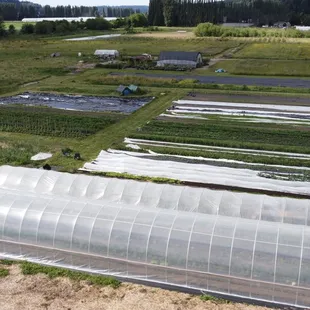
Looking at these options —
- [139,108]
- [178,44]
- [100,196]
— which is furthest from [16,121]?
[178,44]

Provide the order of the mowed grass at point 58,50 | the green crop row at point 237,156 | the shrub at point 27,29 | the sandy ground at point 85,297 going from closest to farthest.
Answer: the sandy ground at point 85,297 < the green crop row at point 237,156 < the mowed grass at point 58,50 < the shrub at point 27,29

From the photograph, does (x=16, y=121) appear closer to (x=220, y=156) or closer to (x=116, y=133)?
(x=116, y=133)

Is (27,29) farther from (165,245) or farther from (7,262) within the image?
(165,245)

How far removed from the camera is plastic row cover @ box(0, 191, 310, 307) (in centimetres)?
1047

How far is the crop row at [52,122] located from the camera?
22.6 meters

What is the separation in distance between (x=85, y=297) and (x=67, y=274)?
113cm

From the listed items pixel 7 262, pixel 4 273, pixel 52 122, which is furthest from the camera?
pixel 52 122

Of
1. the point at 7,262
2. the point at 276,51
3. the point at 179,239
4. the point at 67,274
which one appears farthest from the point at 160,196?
the point at 276,51

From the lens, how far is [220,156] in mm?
18812

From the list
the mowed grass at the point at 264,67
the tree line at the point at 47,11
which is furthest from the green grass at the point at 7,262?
the tree line at the point at 47,11

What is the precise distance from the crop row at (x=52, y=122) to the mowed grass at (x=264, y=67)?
19.0m

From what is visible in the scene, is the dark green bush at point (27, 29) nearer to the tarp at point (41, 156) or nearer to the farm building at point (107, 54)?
the farm building at point (107, 54)

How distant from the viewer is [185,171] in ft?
56.6

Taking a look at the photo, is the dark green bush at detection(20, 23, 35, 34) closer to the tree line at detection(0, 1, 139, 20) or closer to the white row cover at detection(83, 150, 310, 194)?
the tree line at detection(0, 1, 139, 20)
